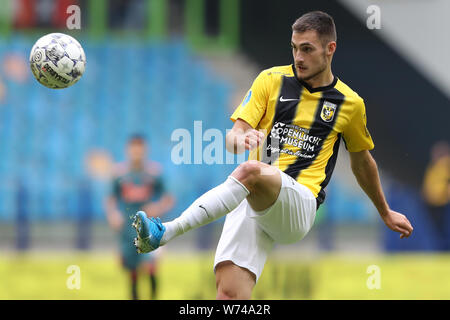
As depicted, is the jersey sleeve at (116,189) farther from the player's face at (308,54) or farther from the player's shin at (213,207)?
the player's shin at (213,207)

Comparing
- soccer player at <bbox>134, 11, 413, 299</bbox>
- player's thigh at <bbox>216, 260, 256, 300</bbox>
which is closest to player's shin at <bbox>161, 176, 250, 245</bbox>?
soccer player at <bbox>134, 11, 413, 299</bbox>

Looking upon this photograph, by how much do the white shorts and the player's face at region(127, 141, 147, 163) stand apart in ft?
11.6

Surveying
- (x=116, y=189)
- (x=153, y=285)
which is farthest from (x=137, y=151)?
(x=153, y=285)

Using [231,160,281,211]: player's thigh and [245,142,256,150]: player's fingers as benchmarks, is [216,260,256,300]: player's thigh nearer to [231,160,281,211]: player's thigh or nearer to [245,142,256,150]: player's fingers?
[231,160,281,211]: player's thigh

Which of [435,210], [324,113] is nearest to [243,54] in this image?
[435,210]

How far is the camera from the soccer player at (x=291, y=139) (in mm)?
4535

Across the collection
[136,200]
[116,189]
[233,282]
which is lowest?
[233,282]

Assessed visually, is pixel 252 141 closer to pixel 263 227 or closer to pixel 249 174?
pixel 249 174

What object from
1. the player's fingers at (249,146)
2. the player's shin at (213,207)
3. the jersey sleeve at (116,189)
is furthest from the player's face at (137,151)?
the player's fingers at (249,146)

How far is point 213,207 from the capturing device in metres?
4.25

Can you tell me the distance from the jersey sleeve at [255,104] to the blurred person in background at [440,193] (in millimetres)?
6958

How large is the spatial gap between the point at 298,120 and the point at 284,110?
0.37 feet

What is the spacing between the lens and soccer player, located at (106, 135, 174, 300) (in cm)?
820

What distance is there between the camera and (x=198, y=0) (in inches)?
582
